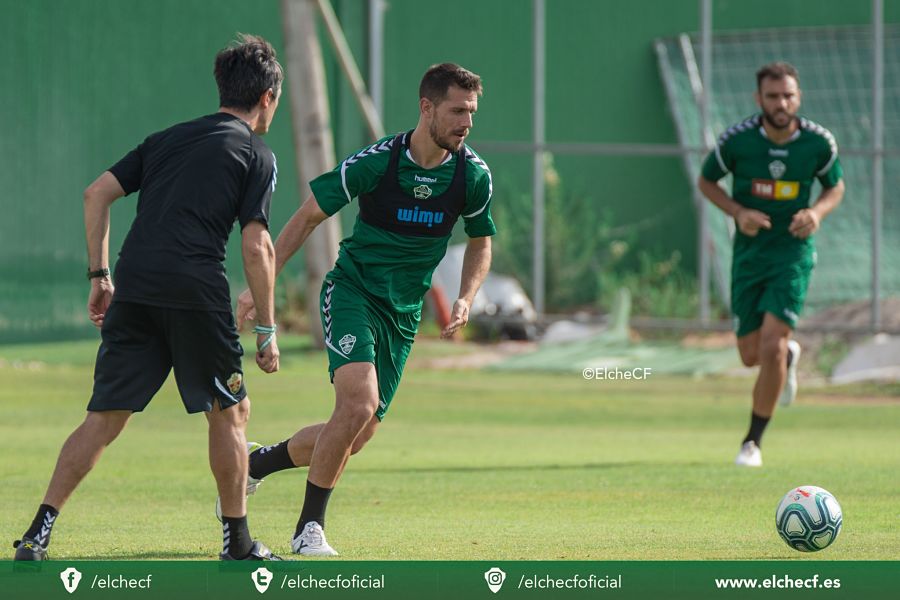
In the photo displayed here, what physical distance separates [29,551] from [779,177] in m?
6.24

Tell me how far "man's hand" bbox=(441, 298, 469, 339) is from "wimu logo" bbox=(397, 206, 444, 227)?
40cm

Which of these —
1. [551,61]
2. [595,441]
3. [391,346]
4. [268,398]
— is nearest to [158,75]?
[551,61]

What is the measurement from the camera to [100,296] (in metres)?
6.75

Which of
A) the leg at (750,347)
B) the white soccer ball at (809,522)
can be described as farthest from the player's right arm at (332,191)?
the leg at (750,347)

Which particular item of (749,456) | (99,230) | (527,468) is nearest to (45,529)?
(99,230)

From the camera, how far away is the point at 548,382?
17.5 metres

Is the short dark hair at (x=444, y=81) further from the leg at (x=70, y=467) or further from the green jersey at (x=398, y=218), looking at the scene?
the leg at (x=70, y=467)

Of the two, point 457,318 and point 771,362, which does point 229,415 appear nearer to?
point 457,318

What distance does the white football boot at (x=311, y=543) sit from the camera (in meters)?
6.80

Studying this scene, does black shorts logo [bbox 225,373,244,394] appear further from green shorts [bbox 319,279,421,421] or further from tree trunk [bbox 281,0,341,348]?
tree trunk [bbox 281,0,341,348]

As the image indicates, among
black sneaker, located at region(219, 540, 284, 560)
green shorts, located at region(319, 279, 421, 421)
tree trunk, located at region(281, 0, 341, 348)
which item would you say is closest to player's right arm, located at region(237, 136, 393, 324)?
green shorts, located at region(319, 279, 421, 421)

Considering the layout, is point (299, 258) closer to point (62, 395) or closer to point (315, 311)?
point (315, 311)

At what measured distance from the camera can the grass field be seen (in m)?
7.41

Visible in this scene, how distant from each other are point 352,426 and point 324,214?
0.98 m
